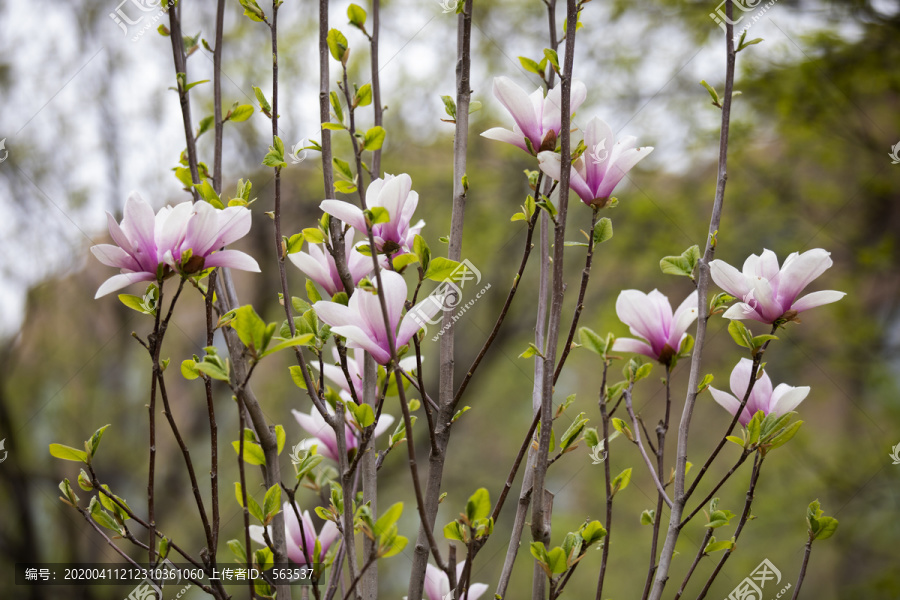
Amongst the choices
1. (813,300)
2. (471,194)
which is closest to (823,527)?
(813,300)

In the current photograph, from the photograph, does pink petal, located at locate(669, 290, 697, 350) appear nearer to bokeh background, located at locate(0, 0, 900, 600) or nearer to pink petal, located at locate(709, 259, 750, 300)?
pink petal, located at locate(709, 259, 750, 300)

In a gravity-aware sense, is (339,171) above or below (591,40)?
below

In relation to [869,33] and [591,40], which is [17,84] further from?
[869,33]

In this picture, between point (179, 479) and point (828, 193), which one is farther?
point (179, 479)

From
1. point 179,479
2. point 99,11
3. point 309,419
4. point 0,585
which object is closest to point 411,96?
point 99,11

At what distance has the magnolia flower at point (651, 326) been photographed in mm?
632

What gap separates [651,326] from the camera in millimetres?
638

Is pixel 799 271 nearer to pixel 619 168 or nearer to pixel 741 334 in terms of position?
pixel 741 334

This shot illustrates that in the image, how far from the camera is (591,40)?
10.7 ft

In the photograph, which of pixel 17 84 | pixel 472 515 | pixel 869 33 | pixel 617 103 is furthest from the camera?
pixel 617 103

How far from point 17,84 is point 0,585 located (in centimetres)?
249

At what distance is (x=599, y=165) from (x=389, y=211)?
191 mm

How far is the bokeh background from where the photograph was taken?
281cm

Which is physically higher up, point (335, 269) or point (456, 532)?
point (335, 269)
